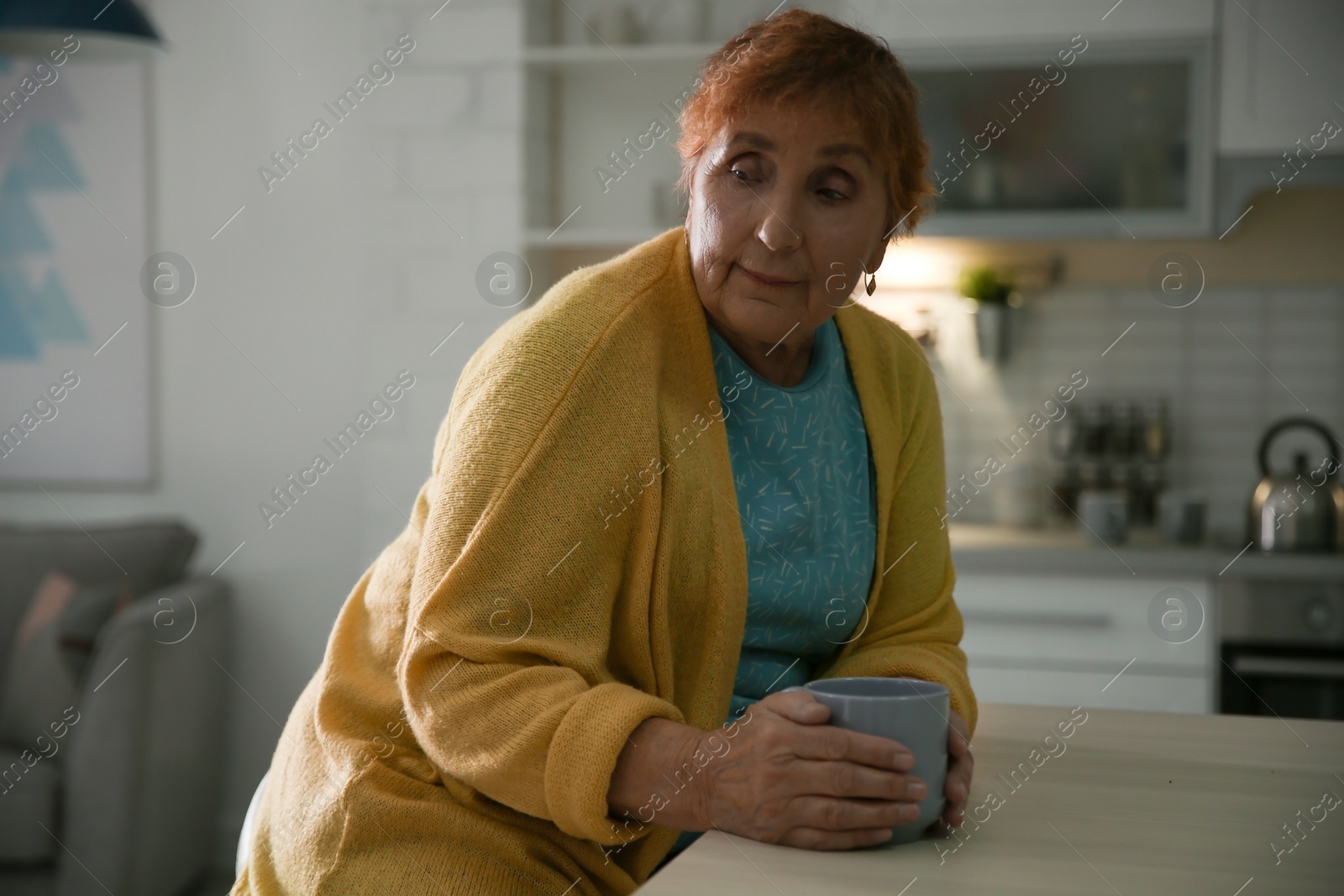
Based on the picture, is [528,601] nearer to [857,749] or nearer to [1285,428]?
[857,749]

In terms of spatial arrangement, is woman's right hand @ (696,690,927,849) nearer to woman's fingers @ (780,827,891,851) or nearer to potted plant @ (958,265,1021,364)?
woman's fingers @ (780,827,891,851)

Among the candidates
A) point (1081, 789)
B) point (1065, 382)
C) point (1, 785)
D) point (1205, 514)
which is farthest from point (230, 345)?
point (1081, 789)

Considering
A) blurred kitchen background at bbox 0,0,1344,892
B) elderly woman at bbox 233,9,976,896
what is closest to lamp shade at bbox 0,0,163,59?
blurred kitchen background at bbox 0,0,1344,892

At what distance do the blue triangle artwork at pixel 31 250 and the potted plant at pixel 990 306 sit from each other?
7.50 feet

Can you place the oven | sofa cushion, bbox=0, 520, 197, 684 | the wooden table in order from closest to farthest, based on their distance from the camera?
the wooden table
the oven
sofa cushion, bbox=0, 520, 197, 684

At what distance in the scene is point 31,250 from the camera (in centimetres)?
317

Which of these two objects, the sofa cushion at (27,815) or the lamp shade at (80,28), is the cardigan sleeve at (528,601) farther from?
the sofa cushion at (27,815)

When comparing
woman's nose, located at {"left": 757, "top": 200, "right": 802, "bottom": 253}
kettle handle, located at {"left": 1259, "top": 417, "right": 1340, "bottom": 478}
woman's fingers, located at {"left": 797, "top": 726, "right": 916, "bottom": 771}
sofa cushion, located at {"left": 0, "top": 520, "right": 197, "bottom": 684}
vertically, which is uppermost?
woman's nose, located at {"left": 757, "top": 200, "right": 802, "bottom": 253}

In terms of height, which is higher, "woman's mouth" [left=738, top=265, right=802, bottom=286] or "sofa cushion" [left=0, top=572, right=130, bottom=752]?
"woman's mouth" [left=738, top=265, right=802, bottom=286]

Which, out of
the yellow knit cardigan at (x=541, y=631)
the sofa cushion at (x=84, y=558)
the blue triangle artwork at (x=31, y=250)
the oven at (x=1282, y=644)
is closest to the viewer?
the yellow knit cardigan at (x=541, y=631)

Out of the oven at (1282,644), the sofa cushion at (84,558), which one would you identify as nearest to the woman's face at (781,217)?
the oven at (1282,644)

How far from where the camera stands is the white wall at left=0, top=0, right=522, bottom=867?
2.94 metres

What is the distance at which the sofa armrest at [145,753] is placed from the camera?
2.38m

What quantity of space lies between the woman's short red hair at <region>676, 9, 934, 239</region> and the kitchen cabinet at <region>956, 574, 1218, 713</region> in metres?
1.69
